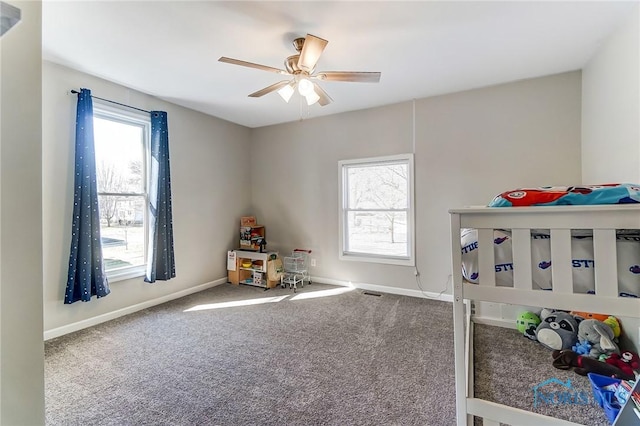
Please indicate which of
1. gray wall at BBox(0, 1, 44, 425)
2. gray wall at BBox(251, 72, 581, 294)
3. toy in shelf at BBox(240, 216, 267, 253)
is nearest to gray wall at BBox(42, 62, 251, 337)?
toy in shelf at BBox(240, 216, 267, 253)

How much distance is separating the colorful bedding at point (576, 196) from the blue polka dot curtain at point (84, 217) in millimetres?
3350

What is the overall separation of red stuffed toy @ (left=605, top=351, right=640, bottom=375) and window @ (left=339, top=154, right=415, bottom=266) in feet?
6.39

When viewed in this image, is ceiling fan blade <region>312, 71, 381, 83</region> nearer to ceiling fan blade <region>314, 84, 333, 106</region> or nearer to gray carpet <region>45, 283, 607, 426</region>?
ceiling fan blade <region>314, 84, 333, 106</region>

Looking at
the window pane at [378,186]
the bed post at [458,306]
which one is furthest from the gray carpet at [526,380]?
the window pane at [378,186]

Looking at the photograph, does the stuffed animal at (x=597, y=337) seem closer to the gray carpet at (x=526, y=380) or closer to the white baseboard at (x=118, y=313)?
the gray carpet at (x=526, y=380)

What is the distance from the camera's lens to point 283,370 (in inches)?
81.7

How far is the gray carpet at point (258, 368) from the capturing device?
5.44 ft

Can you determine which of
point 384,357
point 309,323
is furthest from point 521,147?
point 309,323

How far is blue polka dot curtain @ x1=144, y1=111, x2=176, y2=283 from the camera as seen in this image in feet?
11.1

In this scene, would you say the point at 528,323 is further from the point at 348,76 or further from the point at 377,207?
the point at 348,76

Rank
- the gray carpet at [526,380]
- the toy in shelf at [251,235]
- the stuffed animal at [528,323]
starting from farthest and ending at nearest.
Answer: the toy in shelf at [251,235] → the stuffed animal at [528,323] → the gray carpet at [526,380]

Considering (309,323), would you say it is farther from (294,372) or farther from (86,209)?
(86,209)

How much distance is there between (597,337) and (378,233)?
7.79ft

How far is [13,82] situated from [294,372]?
209cm
